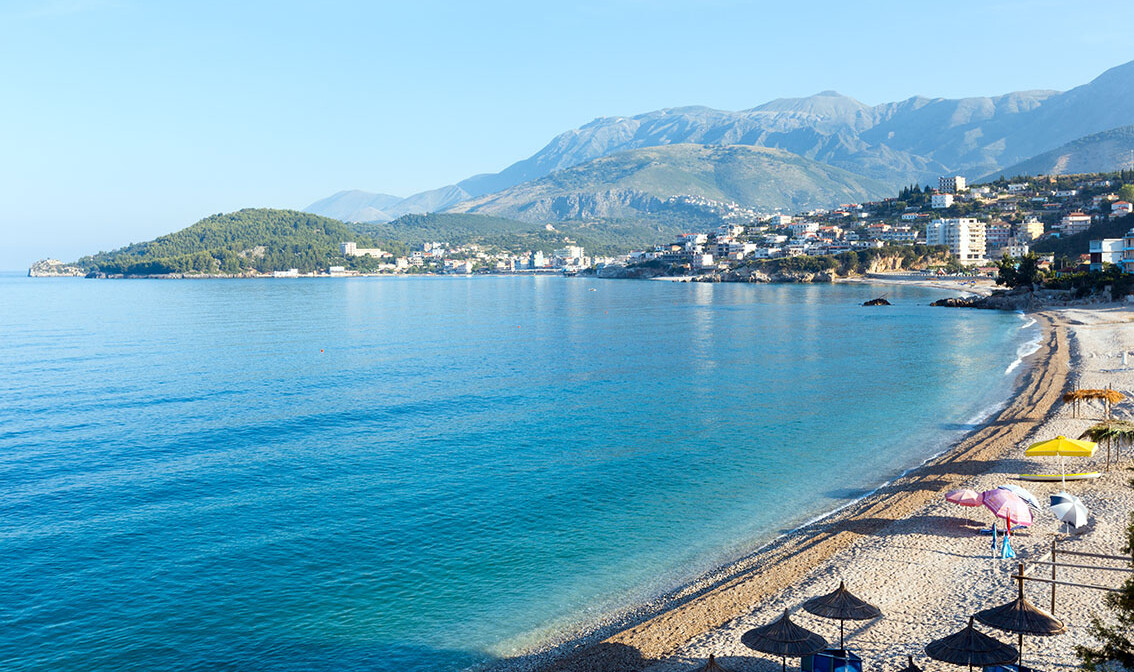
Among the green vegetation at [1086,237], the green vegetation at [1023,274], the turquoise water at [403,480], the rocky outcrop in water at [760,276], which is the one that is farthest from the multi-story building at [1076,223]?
the turquoise water at [403,480]

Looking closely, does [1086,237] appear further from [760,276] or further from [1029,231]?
[760,276]

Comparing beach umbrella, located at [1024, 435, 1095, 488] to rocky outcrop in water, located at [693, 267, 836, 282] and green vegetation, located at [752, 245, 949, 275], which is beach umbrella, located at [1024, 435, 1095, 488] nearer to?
rocky outcrop in water, located at [693, 267, 836, 282]

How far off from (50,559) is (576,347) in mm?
44108

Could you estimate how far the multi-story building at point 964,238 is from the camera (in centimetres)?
16312

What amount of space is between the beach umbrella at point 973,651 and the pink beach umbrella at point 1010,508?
7.53 meters

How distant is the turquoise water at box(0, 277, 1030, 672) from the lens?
1555 centimetres

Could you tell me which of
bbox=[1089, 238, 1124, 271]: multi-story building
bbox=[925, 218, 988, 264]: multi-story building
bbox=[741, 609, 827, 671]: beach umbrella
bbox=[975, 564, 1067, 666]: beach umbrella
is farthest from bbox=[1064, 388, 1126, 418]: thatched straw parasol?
bbox=[925, 218, 988, 264]: multi-story building

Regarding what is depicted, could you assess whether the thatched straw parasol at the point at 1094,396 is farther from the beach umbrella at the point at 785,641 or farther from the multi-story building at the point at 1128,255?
the multi-story building at the point at 1128,255

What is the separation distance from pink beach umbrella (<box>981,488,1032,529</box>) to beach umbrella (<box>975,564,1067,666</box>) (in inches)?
247

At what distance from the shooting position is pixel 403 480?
966 inches

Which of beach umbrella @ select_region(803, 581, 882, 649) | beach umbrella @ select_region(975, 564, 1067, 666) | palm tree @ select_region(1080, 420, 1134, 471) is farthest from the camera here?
palm tree @ select_region(1080, 420, 1134, 471)

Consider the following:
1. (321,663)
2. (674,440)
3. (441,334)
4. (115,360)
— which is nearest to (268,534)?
(321,663)

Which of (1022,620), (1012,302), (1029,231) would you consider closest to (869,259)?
(1029,231)

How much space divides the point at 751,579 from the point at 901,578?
10.7 feet
